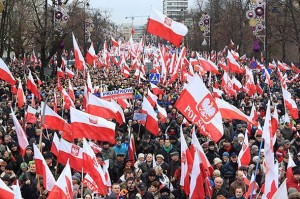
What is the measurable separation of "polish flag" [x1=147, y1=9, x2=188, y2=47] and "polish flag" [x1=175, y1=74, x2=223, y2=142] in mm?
3272

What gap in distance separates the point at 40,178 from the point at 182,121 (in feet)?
21.1

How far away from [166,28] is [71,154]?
405 centimetres

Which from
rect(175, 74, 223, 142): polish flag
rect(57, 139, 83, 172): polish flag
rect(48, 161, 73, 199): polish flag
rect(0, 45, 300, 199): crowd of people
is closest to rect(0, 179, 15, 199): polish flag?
rect(48, 161, 73, 199): polish flag

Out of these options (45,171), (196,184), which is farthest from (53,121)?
(196,184)

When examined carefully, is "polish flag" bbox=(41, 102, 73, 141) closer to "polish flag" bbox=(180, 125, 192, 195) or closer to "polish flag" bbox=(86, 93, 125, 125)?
"polish flag" bbox=(86, 93, 125, 125)

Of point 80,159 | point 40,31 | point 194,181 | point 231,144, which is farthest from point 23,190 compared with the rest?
point 40,31

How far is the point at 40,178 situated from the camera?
980 cm

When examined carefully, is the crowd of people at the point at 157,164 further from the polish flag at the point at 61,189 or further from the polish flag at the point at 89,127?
the polish flag at the point at 61,189

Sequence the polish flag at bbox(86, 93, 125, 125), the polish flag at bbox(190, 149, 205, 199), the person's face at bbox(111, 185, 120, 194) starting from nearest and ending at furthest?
the polish flag at bbox(190, 149, 205, 199)
the person's face at bbox(111, 185, 120, 194)
the polish flag at bbox(86, 93, 125, 125)

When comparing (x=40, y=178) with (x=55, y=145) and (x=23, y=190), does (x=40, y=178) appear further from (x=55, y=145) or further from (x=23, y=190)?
(x=55, y=145)

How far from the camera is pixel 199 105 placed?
9.45 meters

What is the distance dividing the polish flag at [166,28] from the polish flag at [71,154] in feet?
12.1

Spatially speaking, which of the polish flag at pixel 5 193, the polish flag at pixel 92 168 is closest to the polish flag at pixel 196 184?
the polish flag at pixel 92 168

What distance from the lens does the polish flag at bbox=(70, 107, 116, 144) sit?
1039 cm
